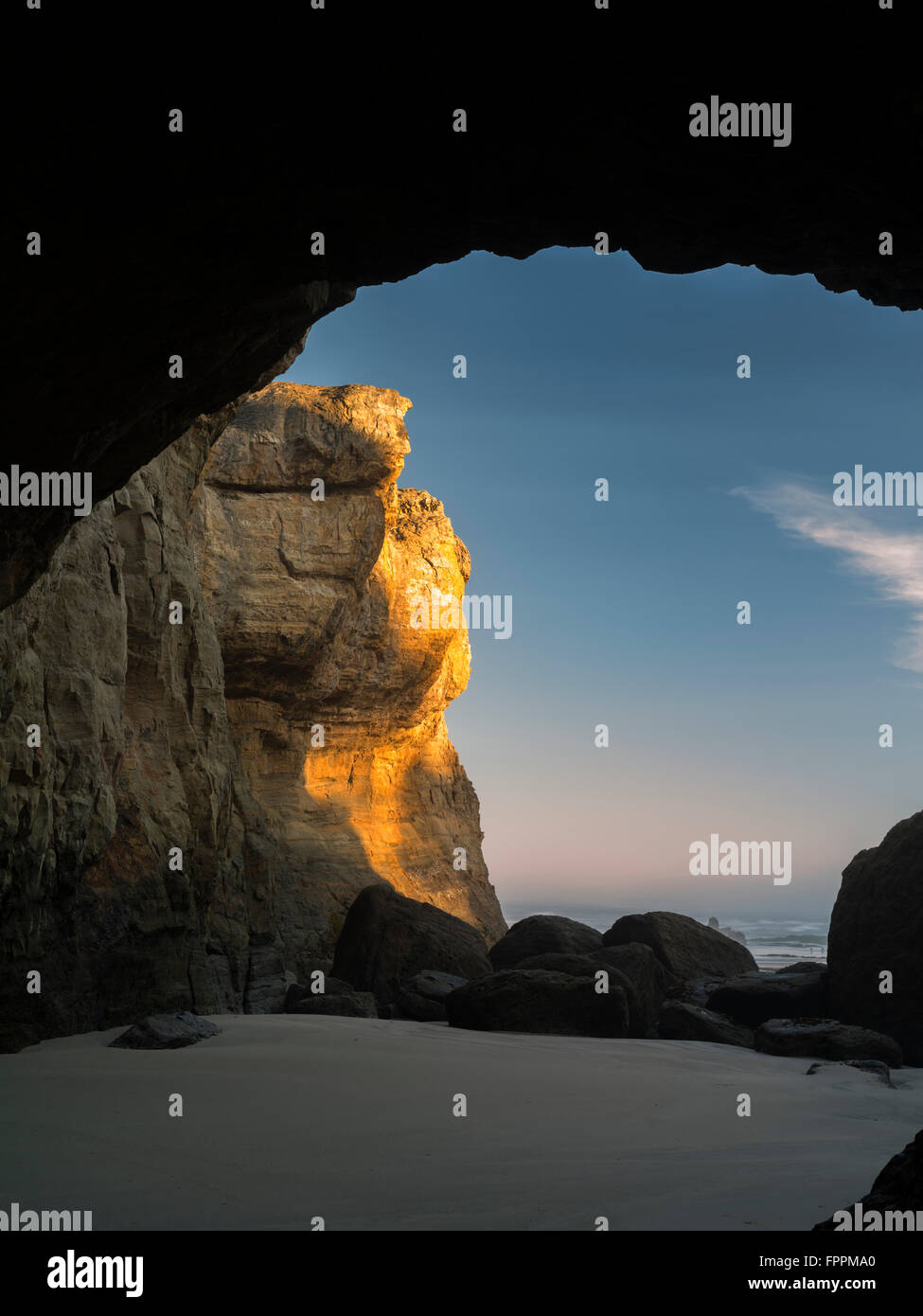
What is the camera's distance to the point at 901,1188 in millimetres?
3166

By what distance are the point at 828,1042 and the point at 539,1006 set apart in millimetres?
2862

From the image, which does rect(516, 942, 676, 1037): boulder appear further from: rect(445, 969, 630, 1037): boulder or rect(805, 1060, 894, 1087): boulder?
rect(805, 1060, 894, 1087): boulder

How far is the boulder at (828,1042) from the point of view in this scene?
9078mm

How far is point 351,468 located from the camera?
26.5 meters

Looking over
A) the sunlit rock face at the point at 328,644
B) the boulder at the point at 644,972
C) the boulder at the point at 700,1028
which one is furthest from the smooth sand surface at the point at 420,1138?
the sunlit rock face at the point at 328,644

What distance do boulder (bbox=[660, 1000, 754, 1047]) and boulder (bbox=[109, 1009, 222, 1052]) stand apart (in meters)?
5.50

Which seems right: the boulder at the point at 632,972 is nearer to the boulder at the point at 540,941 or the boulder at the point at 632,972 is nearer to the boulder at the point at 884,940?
the boulder at the point at 540,941

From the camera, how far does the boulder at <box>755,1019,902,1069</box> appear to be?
29.8 ft

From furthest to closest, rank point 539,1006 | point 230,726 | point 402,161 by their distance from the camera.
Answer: point 230,726
point 539,1006
point 402,161

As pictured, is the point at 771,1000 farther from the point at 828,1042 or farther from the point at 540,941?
the point at 540,941

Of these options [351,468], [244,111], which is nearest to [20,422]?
[244,111]

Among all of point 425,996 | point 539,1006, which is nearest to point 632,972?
point 425,996
